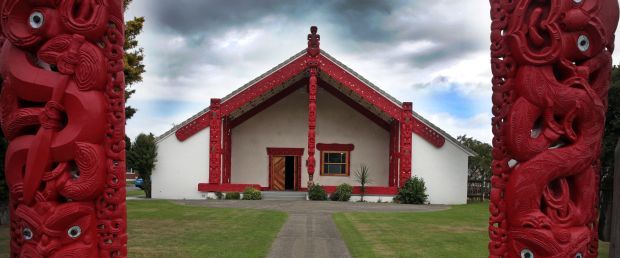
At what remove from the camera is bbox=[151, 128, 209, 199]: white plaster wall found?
22.5 m

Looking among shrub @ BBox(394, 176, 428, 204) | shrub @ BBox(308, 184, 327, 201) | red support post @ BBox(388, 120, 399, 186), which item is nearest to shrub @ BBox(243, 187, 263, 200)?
shrub @ BBox(308, 184, 327, 201)

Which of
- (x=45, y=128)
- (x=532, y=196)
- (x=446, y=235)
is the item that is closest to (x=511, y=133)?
(x=532, y=196)

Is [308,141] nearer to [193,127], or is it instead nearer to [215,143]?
[215,143]

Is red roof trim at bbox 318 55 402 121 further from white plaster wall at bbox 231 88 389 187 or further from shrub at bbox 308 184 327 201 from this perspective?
shrub at bbox 308 184 327 201

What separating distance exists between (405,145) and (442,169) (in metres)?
2.11

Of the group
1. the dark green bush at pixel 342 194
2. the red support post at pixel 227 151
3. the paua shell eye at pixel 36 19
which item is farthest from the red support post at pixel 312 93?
the paua shell eye at pixel 36 19

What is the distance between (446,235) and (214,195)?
1345 cm

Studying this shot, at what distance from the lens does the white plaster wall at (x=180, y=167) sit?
22.5m

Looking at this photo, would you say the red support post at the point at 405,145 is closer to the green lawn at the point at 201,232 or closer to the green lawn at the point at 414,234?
the green lawn at the point at 414,234

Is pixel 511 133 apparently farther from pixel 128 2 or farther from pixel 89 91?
pixel 128 2

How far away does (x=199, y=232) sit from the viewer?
1091 centimetres

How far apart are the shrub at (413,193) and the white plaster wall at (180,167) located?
9079mm

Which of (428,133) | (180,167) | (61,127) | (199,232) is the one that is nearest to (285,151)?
(180,167)

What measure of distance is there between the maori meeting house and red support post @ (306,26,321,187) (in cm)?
5
